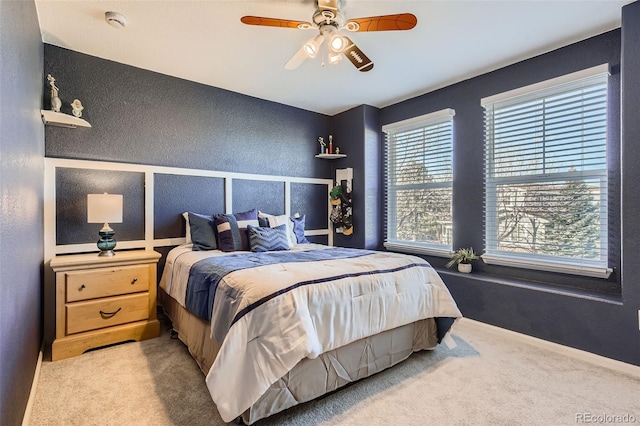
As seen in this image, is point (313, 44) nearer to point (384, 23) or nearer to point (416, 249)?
point (384, 23)

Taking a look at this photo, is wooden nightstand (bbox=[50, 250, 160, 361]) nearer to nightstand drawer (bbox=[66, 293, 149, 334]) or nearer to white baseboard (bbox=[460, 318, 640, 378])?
nightstand drawer (bbox=[66, 293, 149, 334])

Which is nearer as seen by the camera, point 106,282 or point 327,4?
point 327,4

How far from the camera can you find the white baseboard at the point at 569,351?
2220 mm

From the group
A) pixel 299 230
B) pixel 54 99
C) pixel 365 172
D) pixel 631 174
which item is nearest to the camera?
pixel 631 174

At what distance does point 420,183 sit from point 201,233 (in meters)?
2.64

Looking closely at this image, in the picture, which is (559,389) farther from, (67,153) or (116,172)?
(67,153)

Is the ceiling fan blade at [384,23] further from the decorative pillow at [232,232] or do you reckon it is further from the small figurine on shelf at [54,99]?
the small figurine on shelf at [54,99]

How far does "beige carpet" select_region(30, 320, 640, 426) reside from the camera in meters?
1.72

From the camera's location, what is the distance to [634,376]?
7.11ft

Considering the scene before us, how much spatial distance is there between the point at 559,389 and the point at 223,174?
3.53 m

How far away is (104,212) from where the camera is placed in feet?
8.36

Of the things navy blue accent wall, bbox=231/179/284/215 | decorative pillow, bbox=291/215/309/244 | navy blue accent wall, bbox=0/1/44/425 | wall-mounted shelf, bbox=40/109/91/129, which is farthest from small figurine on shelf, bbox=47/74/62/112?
decorative pillow, bbox=291/215/309/244

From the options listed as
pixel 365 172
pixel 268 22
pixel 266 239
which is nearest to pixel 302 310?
pixel 266 239

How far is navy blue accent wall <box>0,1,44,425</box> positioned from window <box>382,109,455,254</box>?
141 inches
